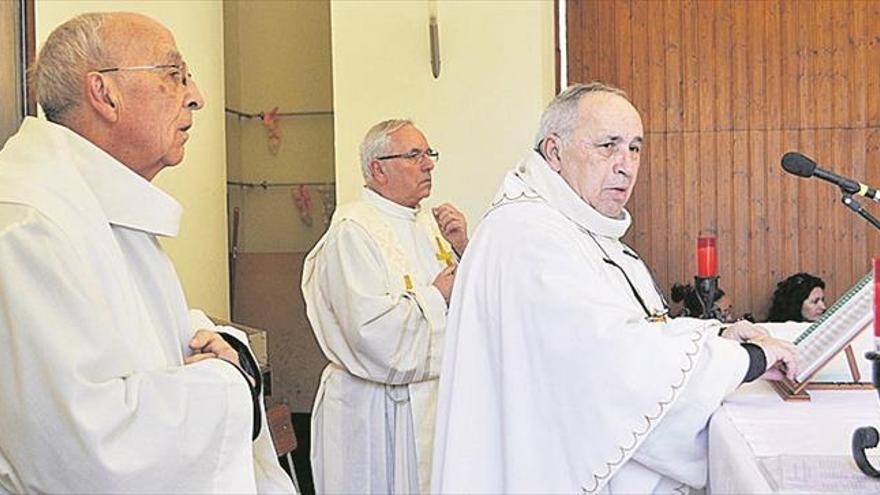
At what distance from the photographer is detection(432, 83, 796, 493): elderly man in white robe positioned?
229 centimetres

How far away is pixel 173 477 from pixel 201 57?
425cm

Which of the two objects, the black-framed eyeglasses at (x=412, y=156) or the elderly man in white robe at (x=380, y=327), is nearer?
the elderly man in white robe at (x=380, y=327)

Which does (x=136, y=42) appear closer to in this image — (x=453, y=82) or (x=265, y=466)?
(x=265, y=466)

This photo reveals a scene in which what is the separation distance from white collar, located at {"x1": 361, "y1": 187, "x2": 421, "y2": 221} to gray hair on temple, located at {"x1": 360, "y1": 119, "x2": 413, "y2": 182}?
8 centimetres

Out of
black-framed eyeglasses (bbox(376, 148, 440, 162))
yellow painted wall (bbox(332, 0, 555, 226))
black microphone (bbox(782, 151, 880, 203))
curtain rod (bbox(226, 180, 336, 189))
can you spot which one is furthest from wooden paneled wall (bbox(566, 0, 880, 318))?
black microphone (bbox(782, 151, 880, 203))

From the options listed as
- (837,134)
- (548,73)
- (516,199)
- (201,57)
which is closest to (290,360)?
(201,57)

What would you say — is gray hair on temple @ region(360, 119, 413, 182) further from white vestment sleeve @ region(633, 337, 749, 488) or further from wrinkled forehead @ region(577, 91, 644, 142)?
white vestment sleeve @ region(633, 337, 749, 488)

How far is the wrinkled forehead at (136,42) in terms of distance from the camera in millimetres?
2021

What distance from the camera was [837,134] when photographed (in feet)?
18.4

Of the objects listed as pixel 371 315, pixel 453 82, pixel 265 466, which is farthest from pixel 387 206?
pixel 265 466

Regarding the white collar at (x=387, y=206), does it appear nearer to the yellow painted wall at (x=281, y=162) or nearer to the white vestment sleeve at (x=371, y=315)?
the white vestment sleeve at (x=371, y=315)

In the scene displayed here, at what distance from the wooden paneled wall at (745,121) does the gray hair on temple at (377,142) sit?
1.72 meters

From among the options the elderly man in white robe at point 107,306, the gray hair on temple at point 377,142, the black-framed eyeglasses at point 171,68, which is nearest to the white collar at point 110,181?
the elderly man in white robe at point 107,306

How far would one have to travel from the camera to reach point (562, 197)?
272cm
